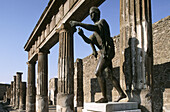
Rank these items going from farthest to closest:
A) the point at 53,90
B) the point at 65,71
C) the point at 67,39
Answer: the point at 53,90 < the point at 67,39 < the point at 65,71

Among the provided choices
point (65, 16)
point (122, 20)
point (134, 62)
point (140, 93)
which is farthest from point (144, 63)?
point (65, 16)

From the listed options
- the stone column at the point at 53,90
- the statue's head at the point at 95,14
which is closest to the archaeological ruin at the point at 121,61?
the statue's head at the point at 95,14

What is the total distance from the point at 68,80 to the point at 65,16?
2293 millimetres

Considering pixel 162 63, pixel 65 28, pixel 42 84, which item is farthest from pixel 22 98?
pixel 162 63

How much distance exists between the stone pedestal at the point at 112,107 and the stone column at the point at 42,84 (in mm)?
6583

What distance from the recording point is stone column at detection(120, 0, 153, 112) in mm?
3023

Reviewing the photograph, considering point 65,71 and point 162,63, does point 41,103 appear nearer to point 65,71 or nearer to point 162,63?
point 65,71

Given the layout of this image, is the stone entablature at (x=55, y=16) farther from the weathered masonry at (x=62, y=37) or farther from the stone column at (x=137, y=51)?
the stone column at (x=137, y=51)

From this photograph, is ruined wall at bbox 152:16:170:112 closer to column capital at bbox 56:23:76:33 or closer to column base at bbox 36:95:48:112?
column capital at bbox 56:23:76:33

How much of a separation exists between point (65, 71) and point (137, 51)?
3.56m

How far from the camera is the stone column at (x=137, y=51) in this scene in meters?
3.02

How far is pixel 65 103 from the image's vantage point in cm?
596

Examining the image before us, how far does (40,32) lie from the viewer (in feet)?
31.6

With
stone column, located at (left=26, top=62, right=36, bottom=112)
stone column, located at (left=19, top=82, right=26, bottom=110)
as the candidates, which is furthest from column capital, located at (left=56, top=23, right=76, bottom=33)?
stone column, located at (left=19, top=82, right=26, bottom=110)
